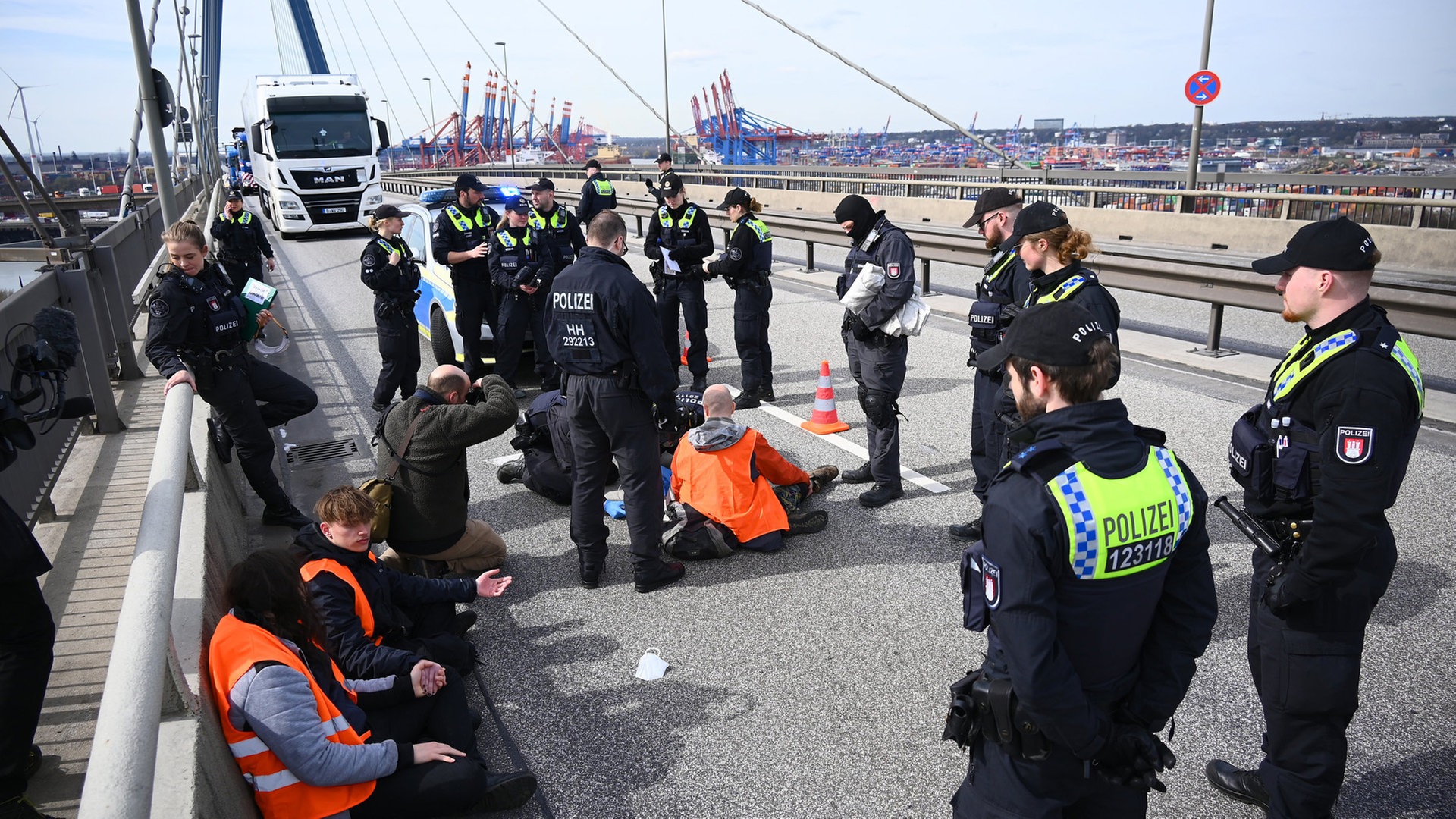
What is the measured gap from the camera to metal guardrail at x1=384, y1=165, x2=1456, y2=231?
15.2 metres

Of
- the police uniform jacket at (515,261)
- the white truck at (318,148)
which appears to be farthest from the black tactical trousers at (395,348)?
the white truck at (318,148)

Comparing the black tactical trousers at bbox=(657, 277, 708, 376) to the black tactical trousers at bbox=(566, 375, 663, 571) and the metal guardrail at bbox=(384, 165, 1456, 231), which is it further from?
the metal guardrail at bbox=(384, 165, 1456, 231)

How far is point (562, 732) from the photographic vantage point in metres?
3.86

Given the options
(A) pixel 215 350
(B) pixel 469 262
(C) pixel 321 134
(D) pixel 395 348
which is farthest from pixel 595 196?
(C) pixel 321 134

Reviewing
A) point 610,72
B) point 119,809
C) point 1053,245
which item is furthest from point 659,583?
point 610,72

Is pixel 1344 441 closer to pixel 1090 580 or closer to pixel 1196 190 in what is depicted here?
pixel 1090 580

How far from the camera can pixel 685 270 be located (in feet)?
29.3

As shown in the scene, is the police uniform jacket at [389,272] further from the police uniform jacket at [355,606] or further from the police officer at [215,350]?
the police uniform jacket at [355,606]

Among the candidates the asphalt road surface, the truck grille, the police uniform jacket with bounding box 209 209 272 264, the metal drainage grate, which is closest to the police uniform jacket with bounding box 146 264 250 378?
the asphalt road surface

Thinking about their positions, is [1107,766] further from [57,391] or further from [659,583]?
[57,391]

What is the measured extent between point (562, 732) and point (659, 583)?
140 cm

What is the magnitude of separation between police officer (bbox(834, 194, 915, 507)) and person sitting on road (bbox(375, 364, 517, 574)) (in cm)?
236

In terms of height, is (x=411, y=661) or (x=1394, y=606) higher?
(x=411, y=661)

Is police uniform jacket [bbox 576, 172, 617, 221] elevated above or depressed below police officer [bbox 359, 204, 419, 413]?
above
